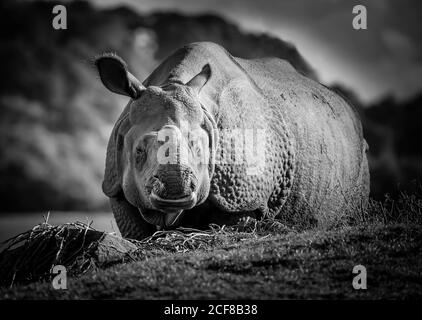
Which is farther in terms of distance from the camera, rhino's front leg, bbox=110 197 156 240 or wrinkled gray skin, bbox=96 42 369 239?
rhino's front leg, bbox=110 197 156 240

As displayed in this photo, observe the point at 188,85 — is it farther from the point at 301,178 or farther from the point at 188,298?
the point at 188,298

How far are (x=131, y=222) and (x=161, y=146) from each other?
2.07 metres

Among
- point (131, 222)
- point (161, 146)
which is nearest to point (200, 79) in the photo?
point (161, 146)

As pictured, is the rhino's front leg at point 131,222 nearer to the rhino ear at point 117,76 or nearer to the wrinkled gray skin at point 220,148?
the wrinkled gray skin at point 220,148

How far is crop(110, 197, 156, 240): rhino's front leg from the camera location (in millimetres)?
10227

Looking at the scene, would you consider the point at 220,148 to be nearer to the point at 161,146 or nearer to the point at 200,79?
the point at 200,79

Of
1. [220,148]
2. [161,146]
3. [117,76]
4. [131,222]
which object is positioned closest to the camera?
[161,146]

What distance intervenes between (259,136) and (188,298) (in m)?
3.67

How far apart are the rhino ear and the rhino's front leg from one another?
1.59 meters

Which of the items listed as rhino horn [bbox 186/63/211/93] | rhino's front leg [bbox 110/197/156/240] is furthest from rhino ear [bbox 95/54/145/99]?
rhino's front leg [bbox 110/197/156/240]

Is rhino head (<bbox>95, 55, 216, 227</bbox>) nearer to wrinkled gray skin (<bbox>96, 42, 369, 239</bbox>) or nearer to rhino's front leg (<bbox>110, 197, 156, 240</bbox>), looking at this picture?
wrinkled gray skin (<bbox>96, 42, 369, 239</bbox>)

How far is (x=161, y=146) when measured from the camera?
8.48 metres

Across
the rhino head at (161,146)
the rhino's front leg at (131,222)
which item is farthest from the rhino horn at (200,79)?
the rhino's front leg at (131,222)
